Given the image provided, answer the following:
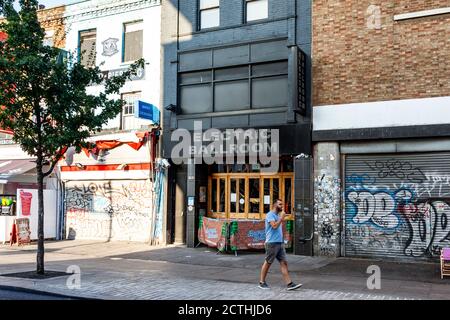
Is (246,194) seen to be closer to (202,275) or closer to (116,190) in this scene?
(116,190)

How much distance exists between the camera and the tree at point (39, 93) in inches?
456

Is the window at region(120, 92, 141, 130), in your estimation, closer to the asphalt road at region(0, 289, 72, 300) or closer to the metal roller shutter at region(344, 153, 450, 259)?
the metal roller shutter at region(344, 153, 450, 259)

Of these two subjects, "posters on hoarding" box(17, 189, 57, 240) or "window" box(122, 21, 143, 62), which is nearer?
"posters on hoarding" box(17, 189, 57, 240)

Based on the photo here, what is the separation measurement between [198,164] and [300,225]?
433 centimetres

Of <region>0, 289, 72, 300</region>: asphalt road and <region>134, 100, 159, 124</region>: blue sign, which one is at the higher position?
<region>134, 100, 159, 124</region>: blue sign

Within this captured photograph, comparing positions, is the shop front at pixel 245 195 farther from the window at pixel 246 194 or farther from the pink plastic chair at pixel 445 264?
the pink plastic chair at pixel 445 264

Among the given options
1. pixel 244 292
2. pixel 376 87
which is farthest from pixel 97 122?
pixel 376 87

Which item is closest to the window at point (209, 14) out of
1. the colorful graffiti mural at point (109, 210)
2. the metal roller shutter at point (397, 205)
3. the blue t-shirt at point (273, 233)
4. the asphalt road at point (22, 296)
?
the colorful graffiti mural at point (109, 210)

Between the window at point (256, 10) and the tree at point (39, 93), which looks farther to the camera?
the window at point (256, 10)

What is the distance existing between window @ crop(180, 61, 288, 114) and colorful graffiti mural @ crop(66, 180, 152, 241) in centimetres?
370

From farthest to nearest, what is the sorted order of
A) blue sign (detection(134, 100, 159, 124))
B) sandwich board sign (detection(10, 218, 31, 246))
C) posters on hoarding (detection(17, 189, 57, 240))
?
posters on hoarding (detection(17, 189, 57, 240)), sandwich board sign (detection(10, 218, 31, 246)), blue sign (detection(134, 100, 159, 124))

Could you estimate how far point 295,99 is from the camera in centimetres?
1473

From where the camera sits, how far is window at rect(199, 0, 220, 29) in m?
17.7

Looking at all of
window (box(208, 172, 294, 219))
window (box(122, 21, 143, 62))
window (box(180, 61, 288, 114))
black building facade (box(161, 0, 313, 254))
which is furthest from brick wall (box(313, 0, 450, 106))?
window (box(122, 21, 143, 62))
